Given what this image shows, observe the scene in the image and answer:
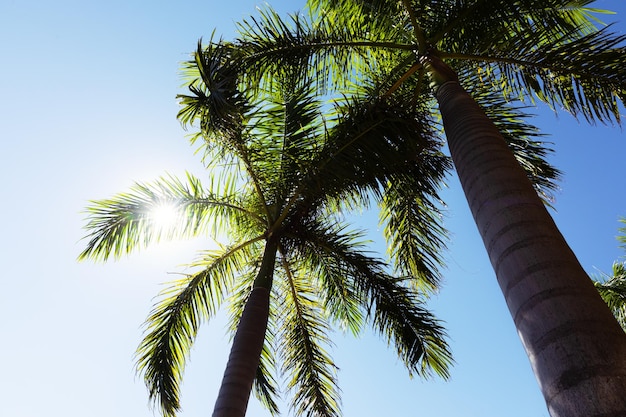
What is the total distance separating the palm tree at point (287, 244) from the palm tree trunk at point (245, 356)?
0.07 feet

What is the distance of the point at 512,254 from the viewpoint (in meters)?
2.84

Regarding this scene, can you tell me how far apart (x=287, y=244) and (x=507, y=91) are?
14.4 ft

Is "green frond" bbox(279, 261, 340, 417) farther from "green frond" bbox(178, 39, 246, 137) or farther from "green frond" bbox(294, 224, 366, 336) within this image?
"green frond" bbox(178, 39, 246, 137)

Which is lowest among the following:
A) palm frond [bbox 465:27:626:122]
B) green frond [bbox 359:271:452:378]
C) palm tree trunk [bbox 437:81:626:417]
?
palm tree trunk [bbox 437:81:626:417]

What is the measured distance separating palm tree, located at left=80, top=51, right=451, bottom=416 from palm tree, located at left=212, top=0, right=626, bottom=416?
83 cm

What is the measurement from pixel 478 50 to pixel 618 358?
546 centimetres

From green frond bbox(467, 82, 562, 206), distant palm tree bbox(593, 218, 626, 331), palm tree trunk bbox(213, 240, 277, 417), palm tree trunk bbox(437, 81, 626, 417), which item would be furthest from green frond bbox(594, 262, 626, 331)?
palm tree trunk bbox(437, 81, 626, 417)

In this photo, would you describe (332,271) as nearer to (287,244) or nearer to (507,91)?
(287,244)

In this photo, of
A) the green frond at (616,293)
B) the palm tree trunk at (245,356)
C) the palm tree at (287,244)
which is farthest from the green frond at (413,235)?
the green frond at (616,293)

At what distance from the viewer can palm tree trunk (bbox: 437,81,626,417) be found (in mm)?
2062

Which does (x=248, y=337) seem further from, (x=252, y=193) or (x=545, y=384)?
(x=545, y=384)

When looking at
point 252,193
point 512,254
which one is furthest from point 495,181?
point 252,193

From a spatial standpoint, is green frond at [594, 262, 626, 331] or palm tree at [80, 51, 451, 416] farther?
green frond at [594, 262, 626, 331]

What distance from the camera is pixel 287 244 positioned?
848cm
